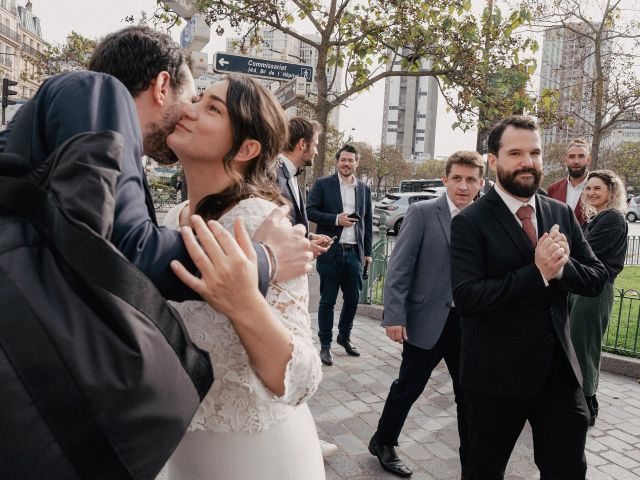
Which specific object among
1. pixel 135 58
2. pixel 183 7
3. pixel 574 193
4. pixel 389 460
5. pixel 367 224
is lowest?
pixel 389 460

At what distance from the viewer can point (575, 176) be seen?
591cm

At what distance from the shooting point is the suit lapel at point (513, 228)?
2.82 m

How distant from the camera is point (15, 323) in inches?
35.1

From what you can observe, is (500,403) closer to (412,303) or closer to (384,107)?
(412,303)

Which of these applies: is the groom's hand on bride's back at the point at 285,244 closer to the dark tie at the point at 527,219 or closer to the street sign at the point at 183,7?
the dark tie at the point at 527,219

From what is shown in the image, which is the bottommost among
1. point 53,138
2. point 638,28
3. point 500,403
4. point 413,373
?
point 413,373

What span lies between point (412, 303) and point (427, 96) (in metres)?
138

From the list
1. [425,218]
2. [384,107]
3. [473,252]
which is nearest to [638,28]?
[425,218]

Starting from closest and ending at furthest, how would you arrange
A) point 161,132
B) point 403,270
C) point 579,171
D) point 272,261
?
point 272,261 → point 161,132 → point 403,270 → point 579,171

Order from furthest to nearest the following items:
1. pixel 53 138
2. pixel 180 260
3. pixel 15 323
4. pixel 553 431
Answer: pixel 553 431
pixel 180 260
pixel 53 138
pixel 15 323

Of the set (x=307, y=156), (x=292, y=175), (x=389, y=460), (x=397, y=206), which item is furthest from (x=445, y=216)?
(x=397, y=206)

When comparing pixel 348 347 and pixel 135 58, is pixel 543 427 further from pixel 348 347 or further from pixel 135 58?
pixel 348 347

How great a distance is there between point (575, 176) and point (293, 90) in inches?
115

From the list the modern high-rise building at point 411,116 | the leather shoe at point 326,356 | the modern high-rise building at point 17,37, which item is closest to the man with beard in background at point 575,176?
the leather shoe at point 326,356
